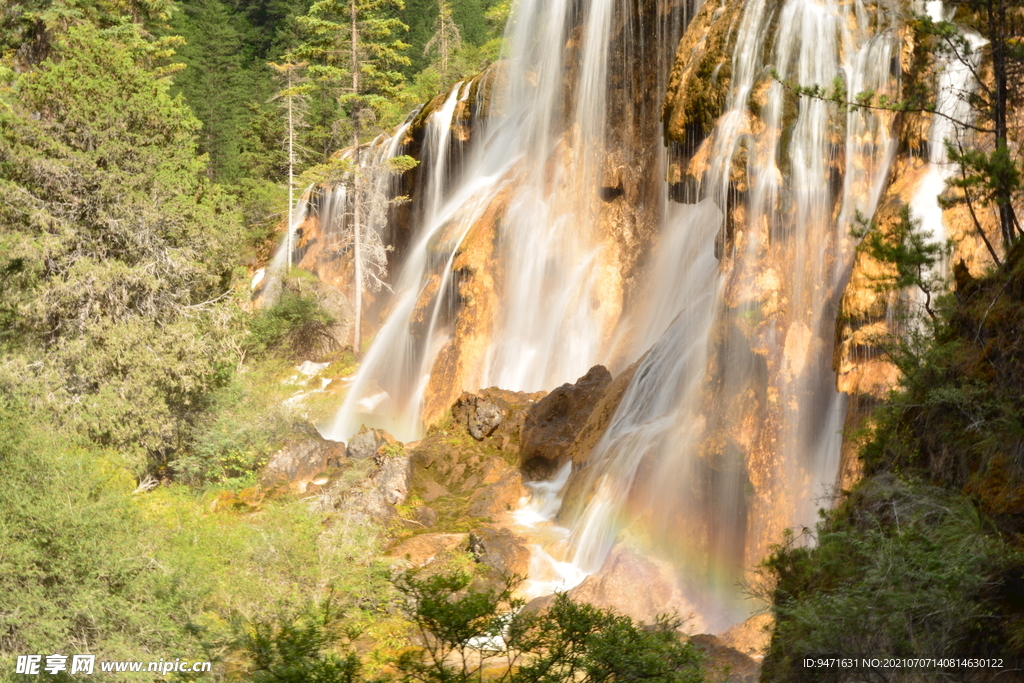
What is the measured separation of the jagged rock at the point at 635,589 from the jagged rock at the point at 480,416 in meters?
6.99

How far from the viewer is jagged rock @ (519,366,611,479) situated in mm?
19031

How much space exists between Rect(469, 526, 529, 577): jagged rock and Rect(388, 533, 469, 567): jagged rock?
1.00ft

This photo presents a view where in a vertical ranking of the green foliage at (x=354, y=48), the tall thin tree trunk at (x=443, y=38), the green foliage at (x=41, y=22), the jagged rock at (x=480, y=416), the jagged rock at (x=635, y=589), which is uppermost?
the tall thin tree trunk at (x=443, y=38)

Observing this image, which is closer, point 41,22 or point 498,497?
point 498,497

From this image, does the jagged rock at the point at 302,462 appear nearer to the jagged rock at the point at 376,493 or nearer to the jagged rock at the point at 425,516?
the jagged rock at the point at 376,493

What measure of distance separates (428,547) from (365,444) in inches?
206

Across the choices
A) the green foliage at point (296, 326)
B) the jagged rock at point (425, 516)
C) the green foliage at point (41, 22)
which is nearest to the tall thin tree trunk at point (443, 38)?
the green foliage at point (296, 326)

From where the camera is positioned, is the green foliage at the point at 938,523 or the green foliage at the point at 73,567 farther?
the green foliage at the point at 73,567

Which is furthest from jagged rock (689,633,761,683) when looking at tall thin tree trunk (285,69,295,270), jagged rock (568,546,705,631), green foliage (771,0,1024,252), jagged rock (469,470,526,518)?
tall thin tree trunk (285,69,295,270)

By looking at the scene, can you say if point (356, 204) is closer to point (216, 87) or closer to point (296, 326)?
point (296, 326)

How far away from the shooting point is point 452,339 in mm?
25922

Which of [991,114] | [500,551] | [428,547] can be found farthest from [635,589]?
[991,114]

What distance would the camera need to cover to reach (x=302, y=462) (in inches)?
733

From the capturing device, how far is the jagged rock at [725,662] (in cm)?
848
